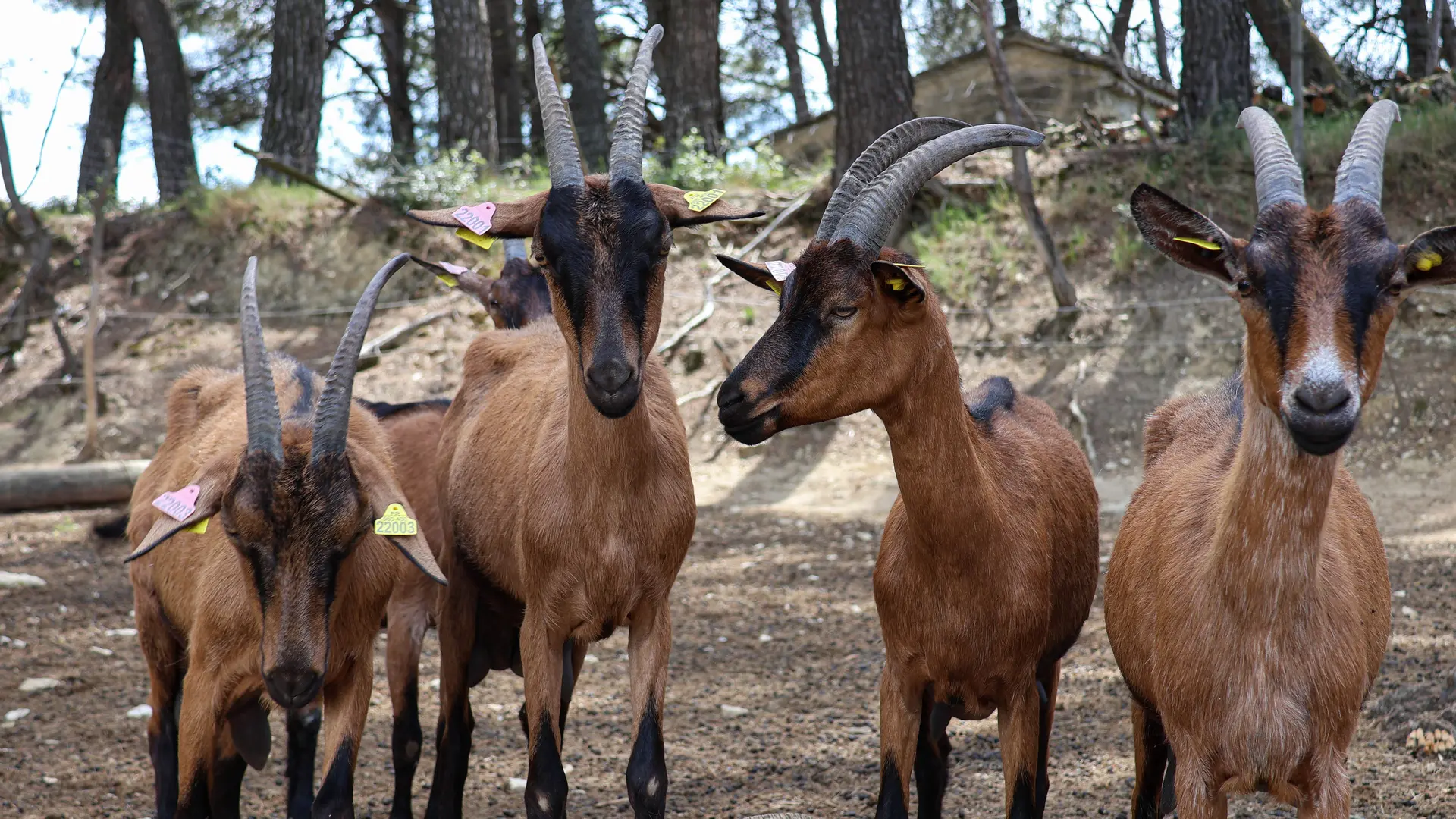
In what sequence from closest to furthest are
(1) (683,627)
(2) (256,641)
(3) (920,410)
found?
(3) (920,410) < (2) (256,641) < (1) (683,627)

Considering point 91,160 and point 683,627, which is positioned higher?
point 91,160

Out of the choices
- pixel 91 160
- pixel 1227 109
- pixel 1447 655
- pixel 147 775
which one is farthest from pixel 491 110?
pixel 1447 655

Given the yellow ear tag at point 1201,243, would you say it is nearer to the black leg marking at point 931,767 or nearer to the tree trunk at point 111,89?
the black leg marking at point 931,767

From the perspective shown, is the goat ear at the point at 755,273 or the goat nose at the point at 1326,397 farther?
the goat ear at the point at 755,273

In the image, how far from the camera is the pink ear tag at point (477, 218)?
482cm

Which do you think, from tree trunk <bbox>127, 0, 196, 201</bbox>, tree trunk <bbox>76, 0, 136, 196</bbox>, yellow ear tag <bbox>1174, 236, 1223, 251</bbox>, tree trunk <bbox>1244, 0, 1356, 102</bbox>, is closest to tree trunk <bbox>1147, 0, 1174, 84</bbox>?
tree trunk <bbox>1244, 0, 1356, 102</bbox>

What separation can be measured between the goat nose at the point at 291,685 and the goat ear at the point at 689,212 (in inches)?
83.1

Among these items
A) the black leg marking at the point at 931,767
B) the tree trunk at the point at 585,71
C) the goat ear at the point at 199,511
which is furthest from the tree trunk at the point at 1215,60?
the goat ear at the point at 199,511

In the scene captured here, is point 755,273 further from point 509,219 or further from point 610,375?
point 509,219

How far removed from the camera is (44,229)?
17109 millimetres

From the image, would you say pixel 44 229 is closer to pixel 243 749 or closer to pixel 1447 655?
pixel 243 749

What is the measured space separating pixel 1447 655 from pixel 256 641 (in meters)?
5.85

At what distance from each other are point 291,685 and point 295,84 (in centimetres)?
1525

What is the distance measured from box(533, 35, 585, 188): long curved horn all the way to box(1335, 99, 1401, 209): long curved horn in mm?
2538
